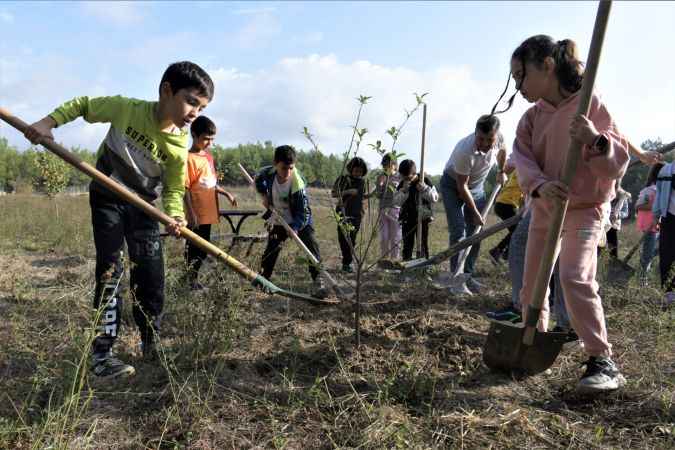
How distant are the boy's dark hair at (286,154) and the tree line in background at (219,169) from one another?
0.56 feet

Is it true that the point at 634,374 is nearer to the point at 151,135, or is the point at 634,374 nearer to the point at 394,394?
the point at 394,394

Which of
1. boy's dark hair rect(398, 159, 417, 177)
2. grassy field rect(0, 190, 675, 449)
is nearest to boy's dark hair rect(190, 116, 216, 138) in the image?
grassy field rect(0, 190, 675, 449)

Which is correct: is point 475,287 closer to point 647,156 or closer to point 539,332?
point 647,156

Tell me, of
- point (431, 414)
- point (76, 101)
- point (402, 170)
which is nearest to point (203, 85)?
point (76, 101)

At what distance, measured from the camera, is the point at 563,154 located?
7.47 feet

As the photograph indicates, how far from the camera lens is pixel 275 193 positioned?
15.5ft

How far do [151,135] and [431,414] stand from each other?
80.2 inches

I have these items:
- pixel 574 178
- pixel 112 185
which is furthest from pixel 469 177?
pixel 112 185

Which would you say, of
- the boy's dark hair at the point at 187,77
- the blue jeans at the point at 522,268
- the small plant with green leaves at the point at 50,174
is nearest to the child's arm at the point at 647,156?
the blue jeans at the point at 522,268

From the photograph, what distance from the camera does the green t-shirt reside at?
2547 mm

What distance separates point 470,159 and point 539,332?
2360 millimetres

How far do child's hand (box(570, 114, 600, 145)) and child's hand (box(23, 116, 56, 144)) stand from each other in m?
2.53

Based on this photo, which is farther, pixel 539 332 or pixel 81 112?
pixel 81 112

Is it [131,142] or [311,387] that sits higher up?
[131,142]
